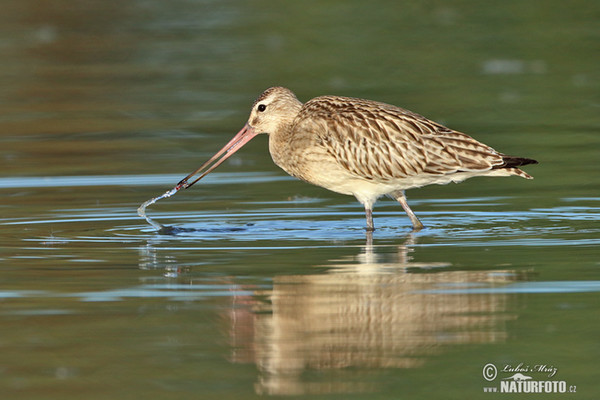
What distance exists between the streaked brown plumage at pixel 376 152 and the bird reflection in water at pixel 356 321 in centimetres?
207

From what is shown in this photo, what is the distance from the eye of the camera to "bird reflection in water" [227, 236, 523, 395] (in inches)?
266

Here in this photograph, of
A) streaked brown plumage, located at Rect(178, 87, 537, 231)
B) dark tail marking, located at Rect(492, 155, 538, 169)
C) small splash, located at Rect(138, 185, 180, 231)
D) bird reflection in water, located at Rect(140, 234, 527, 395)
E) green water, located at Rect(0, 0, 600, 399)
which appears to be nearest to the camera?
bird reflection in water, located at Rect(140, 234, 527, 395)

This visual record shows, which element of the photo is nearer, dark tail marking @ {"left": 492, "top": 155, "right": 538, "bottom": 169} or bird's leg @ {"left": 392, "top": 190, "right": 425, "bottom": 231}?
dark tail marking @ {"left": 492, "top": 155, "right": 538, "bottom": 169}

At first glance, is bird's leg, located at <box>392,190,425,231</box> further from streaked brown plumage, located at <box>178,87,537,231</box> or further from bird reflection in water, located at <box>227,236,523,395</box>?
bird reflection in water, located at <box>227,236,523,395</box>

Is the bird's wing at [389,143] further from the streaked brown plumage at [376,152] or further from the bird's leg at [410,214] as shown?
the bird's leg at [410,214]

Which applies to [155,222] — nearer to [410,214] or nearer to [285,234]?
[285,234]

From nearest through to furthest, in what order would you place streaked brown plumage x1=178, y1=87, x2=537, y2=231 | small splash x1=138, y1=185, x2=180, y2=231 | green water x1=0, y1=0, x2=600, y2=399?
green water x1=0, y1=0, x2=600, y2=399 < streaked brown plumage x1=178, y1=87, x2=537, y2=231 < small splash x1=138, y1=185, x2=180, y2=231

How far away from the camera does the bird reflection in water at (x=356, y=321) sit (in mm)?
6750

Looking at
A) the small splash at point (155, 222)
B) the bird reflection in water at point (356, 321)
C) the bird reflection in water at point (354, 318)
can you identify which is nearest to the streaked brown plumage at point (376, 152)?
the small splash at point (155, 222)

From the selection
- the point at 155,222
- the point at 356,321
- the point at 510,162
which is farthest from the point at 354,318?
the point at 155,222

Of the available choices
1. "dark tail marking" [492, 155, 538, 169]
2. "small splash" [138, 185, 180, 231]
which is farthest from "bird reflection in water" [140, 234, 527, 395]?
"small splash" [138, 185, 180, 231]

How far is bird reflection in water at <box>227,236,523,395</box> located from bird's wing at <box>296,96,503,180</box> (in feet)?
6.81

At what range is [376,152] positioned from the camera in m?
11.4

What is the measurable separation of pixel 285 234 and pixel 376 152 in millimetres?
1093
